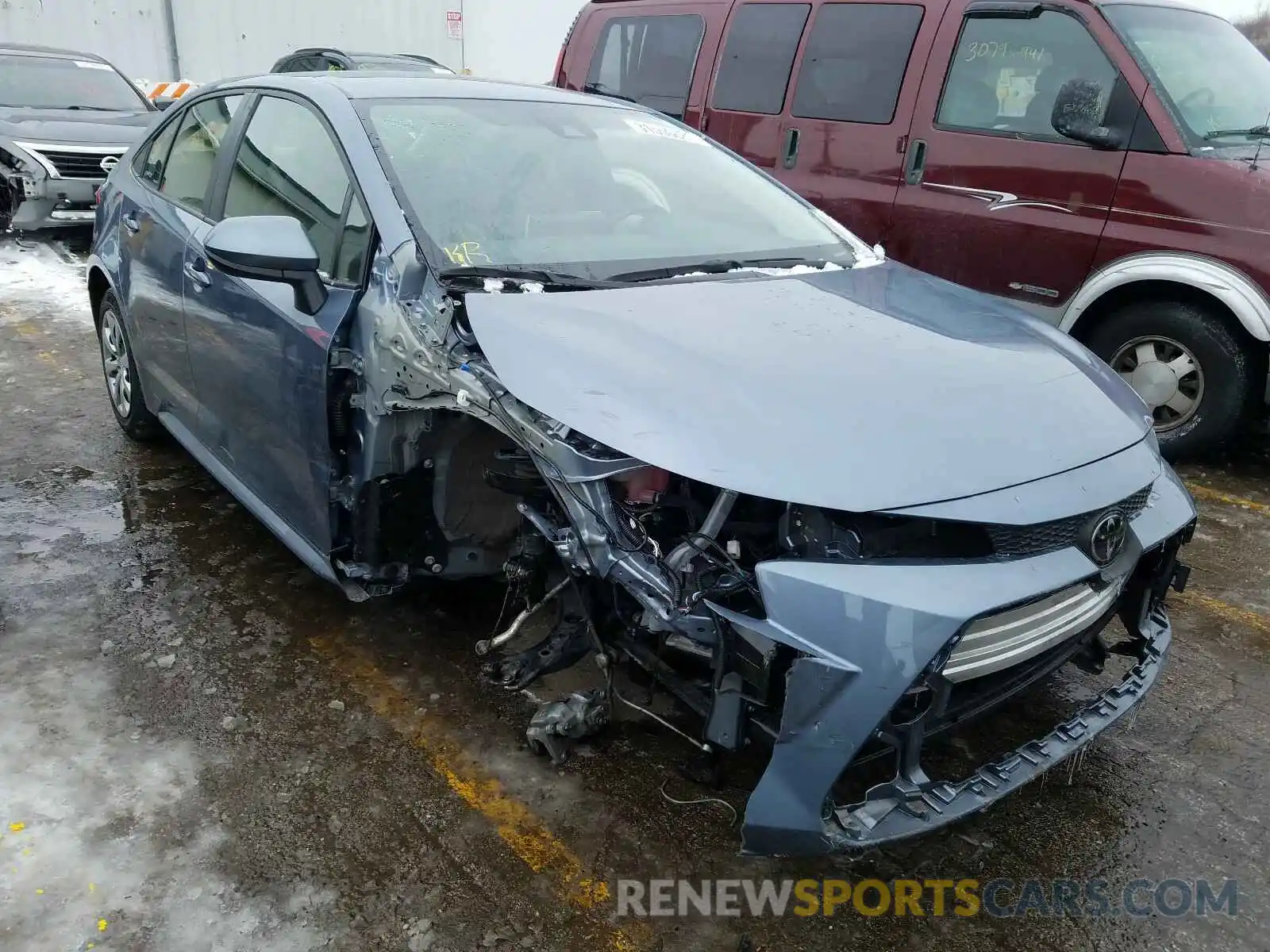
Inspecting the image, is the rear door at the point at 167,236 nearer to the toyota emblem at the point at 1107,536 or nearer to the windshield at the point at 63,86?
the toyota emblem at the point at 1107,536

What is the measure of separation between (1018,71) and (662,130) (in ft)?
8.01

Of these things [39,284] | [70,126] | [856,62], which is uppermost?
[856,62]

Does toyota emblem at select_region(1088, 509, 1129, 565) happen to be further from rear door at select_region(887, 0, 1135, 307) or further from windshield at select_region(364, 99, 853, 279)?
rear door at select_region(887, 0, 1135, 307)

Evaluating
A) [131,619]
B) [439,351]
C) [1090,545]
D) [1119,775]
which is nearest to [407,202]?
[439,351]

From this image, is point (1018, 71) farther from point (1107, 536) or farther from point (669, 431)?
point (669, 431)

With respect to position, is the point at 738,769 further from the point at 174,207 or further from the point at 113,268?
the point at 113,268

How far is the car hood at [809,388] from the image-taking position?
6.56 feet

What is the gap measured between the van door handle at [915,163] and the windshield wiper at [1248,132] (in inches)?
52.5

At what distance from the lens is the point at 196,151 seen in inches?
148

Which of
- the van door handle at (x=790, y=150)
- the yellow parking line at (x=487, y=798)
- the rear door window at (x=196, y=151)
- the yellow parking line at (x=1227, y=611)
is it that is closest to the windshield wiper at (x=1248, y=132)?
the van door handle at (x=790, y=150)

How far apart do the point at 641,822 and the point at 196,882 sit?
40.3 inches

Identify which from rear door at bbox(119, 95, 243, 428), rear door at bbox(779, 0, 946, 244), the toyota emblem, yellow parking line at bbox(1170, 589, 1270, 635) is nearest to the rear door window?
rear door at bbox(119, 95, 243, 428)

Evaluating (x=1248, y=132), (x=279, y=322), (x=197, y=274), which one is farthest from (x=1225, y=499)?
(x=197, y=274)

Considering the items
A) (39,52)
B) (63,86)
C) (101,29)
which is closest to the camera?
(63,86)
